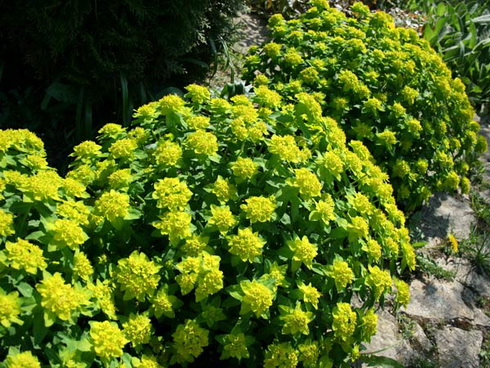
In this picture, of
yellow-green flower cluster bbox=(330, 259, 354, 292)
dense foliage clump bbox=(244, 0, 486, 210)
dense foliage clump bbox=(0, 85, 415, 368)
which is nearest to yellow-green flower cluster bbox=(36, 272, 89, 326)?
dense foliage clump bbox=(0, 85, 415, 368)

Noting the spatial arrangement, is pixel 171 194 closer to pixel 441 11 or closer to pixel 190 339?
pixel 190 339

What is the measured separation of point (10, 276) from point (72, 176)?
0.66m

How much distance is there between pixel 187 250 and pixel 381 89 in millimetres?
2173

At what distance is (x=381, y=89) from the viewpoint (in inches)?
146

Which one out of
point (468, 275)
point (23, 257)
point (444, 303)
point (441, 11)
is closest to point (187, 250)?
point (23, 257)

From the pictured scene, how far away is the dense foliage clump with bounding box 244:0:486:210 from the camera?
11.3 feet

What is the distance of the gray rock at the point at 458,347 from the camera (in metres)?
3.13

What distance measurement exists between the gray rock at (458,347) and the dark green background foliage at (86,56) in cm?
259

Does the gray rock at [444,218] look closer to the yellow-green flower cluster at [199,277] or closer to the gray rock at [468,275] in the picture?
the gray rock at [468,275]

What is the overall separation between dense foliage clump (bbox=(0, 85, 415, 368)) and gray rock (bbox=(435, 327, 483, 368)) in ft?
2.86

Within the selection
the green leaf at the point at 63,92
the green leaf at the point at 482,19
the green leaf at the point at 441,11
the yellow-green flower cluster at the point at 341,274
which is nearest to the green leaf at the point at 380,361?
the yellow-green flower cluster at the point at 341,274

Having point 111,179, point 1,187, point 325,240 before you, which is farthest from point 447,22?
point 1,187

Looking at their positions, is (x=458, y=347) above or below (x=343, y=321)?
below

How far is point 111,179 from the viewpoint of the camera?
226 cm
